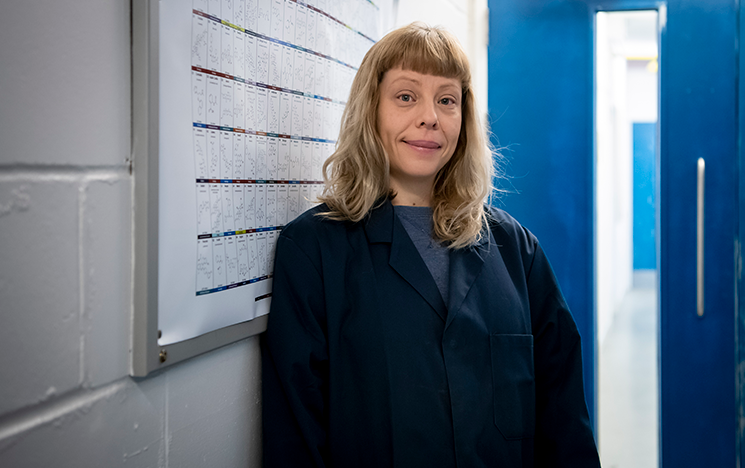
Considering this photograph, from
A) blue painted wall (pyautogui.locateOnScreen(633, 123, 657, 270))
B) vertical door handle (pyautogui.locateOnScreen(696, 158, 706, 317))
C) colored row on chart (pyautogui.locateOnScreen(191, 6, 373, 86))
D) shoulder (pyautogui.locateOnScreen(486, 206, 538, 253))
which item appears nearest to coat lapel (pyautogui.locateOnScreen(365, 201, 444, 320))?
shoulder (pyautogui.locateOnScreen(486, 206, 538, 253))

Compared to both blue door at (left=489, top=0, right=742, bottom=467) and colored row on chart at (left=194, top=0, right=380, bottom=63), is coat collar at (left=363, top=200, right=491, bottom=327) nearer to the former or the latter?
colored row on chart at (left=194, top=0, right=380, bottom=63)

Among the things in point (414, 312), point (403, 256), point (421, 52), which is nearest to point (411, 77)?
point (421, 52)

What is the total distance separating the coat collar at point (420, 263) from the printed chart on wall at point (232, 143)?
0.56 ft

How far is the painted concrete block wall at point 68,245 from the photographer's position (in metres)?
0.61

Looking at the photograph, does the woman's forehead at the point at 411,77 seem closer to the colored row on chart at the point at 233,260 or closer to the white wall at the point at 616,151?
the colored row on chart at the point at 233,260

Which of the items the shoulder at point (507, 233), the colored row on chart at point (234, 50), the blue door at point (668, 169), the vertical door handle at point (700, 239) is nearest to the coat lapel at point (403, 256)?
the shoulder at point (507, 233)

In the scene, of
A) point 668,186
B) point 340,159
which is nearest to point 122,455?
point 340,159

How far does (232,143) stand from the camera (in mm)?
956

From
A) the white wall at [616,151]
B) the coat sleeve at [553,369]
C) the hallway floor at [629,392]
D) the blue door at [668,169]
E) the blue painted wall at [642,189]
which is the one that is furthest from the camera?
the blue painted wall at [642,189]

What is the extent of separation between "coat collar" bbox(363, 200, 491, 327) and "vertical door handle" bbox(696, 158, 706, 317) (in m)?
0.99

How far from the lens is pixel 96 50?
70 centimetres

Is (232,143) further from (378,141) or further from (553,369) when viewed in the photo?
(553,369)

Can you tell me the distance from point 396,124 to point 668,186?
1125mm

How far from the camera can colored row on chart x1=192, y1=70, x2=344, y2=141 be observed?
885mm
